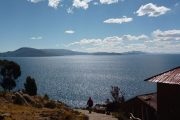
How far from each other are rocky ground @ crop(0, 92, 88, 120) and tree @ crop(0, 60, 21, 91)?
45.0m

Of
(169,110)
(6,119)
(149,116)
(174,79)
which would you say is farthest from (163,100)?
(149,116)

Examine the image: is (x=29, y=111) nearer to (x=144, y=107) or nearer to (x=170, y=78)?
(x=170, y=78)

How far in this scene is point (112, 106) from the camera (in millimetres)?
63000

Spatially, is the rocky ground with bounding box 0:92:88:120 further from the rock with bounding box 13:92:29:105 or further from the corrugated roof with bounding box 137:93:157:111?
the corrugated roof with bounding box 137:93:157:111

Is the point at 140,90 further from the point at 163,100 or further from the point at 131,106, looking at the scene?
the point at 163,100

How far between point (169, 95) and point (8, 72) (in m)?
68.2

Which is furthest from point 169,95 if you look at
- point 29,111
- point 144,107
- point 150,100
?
point 144,107

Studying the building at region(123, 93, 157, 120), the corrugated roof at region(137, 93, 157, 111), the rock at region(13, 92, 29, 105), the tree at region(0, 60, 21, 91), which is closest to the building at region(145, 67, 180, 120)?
the building at region(123, 93, 157, 120)

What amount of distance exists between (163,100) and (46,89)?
129912 millimetres

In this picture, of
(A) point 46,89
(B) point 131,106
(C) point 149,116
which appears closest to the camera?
(C) point 149,116

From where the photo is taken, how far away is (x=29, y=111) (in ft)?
111

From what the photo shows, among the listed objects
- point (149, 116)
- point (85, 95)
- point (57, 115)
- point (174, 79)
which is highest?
point (174, 79)

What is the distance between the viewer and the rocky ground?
1157 inches

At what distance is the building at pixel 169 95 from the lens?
24.4m
